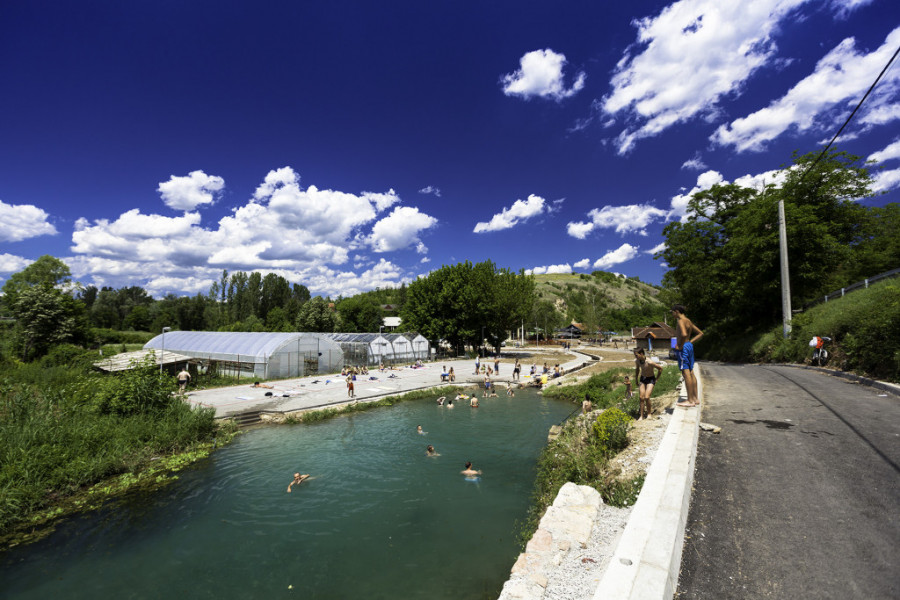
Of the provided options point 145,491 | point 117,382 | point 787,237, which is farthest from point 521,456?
point 787,237

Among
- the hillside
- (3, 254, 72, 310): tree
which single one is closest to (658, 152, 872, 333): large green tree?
(3, 254, 72, 310): tree

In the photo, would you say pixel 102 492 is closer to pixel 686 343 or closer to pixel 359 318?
pixel 686 343

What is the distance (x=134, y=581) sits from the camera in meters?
7.47

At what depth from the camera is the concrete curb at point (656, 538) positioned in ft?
10.1

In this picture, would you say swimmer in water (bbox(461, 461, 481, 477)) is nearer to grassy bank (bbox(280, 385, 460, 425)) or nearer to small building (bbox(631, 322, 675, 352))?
grassy bank (bbox(280, 385, 460, 425))

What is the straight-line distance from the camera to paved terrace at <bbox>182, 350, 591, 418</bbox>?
63.4ft

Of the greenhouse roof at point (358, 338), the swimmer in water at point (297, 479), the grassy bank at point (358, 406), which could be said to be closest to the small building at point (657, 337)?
the greenhouse roof at point (358, 338)

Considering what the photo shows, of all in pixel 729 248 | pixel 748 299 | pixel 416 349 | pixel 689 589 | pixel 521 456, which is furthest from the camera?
pixel 416 349

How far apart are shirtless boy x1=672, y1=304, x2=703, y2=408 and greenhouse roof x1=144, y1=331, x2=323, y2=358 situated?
2636 cm

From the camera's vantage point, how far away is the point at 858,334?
1223 cm

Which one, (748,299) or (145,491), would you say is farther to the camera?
(748,299)

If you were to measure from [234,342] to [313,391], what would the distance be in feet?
36.7

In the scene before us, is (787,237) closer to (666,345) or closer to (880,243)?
(880,243)

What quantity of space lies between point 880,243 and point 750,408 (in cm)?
3582
